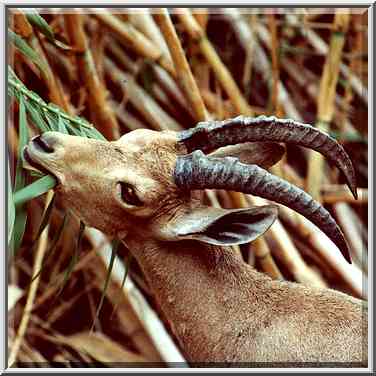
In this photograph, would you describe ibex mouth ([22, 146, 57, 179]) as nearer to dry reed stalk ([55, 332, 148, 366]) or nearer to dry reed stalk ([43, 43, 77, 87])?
dry reed stalk ([43, 43, 77, 87])

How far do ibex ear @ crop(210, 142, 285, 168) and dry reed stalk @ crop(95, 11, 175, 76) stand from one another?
0.68 metres

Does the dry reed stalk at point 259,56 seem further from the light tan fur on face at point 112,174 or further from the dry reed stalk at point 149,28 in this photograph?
the light tan fur on face at point 112,174

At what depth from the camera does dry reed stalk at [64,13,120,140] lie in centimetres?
219

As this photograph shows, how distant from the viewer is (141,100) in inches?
105

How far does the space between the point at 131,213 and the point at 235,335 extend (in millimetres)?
348

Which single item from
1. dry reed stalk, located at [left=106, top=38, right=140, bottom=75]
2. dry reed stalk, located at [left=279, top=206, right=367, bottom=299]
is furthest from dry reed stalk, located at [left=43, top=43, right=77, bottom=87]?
dry reed stalk, located at [left=279, top=206, right=367, bottom=299]

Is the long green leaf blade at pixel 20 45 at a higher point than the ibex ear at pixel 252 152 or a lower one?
higher

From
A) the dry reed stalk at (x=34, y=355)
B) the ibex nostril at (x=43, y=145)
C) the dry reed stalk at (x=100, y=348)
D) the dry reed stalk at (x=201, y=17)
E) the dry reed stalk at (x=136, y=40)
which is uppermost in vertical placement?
the dry reed stalk at (x=201, y=17)

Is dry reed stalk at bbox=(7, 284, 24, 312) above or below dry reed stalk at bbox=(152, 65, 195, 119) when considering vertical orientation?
below

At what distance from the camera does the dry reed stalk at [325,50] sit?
110 inches

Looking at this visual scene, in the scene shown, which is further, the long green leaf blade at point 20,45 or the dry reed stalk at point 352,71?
the dry reed stalk at point 352,71

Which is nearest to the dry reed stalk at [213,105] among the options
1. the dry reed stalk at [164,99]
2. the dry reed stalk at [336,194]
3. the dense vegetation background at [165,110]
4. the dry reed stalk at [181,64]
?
the dense vegetation background at [165,110]

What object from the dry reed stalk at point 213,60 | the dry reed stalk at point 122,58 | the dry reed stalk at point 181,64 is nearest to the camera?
the dry reed stalk at point 181,64

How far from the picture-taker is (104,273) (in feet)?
8.76
